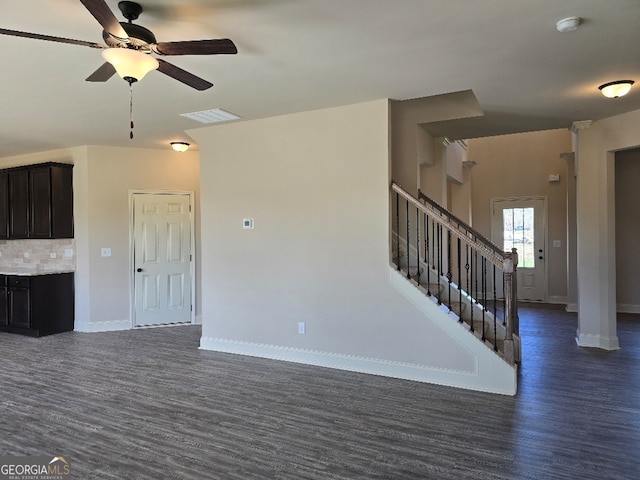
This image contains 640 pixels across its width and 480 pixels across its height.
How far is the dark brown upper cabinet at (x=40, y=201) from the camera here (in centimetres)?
622

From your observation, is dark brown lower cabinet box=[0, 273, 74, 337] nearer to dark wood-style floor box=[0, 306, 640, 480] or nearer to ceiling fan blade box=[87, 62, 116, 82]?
dark wood-style floor box=[0, 306, 640, 480]

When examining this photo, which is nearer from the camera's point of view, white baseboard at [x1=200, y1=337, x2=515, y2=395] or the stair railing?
the stair railing

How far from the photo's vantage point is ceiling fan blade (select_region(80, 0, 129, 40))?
1929mm

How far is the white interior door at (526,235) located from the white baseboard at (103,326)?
7.03 meters

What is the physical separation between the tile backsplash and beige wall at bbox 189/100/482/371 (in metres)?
2.58

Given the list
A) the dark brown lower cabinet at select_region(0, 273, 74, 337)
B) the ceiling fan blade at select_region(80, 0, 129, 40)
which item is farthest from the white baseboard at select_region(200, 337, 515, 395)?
the ceiling fan blade at select_region(80, 0, 129, 40)

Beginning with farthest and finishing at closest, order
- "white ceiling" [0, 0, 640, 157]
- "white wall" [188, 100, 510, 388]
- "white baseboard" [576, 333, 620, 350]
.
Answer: "white baseboard" [576, 333, 620, 350] → "white wall" [188, 100, 510, 388] → "white ceiling" [0, 0, 640, 157]

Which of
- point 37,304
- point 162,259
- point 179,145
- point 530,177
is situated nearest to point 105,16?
point 179,145

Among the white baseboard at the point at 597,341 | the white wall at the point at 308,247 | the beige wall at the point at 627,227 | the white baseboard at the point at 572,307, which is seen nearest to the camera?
the white wall at the point at 308,247

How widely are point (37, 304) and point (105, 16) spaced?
17.1ft

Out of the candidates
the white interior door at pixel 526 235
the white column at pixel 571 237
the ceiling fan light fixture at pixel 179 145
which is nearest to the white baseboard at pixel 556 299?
the white interior door at pixel 526 235

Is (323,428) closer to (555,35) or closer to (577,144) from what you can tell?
(555,35)

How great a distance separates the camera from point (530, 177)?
340 inches

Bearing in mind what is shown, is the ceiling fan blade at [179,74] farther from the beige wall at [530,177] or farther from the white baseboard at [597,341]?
the beige wall at [530,177]
